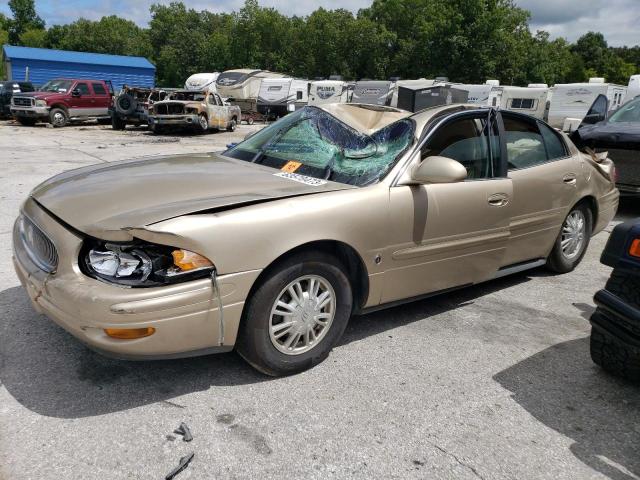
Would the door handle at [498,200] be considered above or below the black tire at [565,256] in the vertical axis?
above

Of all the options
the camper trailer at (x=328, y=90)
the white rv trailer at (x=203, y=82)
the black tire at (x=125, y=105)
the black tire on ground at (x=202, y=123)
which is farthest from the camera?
the white rv trailer at (x=203, y=82)

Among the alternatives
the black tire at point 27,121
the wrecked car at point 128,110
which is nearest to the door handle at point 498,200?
the wrecked car at point 128,110

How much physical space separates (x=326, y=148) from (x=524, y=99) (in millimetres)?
21760

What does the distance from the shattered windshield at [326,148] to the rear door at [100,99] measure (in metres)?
20.2

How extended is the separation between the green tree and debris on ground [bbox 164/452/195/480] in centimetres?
9905

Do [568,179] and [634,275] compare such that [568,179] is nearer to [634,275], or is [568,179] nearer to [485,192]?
[485,192]

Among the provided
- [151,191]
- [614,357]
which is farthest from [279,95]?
[614,357]

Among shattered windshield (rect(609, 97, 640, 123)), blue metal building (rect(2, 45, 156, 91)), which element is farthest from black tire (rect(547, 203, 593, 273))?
blue metal building (rect(2, 45, 156, 91))

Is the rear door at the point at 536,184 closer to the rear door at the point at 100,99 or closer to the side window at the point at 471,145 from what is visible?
the side window at the point at 471,145

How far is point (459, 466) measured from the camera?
2420mm

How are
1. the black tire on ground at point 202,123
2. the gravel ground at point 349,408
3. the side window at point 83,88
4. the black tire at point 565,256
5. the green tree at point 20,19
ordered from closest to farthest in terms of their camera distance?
the gravel ground at point 349,408, the black tire at point 565,256, the black tire on ground at point 202,123, the side window at point 83,88, the green tree at point 20,19

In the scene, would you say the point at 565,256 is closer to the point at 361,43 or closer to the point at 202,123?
the point at 202,123

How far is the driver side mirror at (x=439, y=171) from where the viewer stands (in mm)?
3260

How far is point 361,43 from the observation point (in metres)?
47.6
